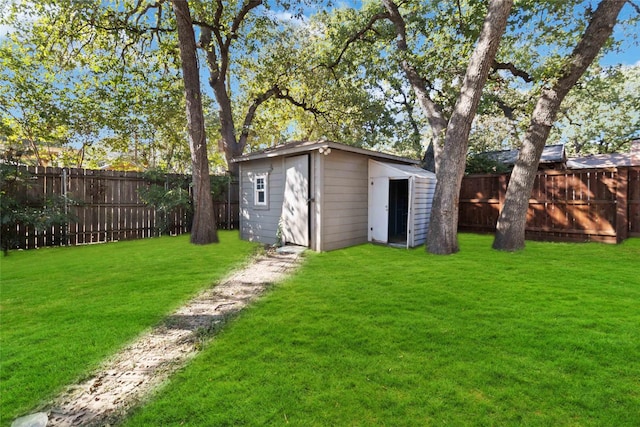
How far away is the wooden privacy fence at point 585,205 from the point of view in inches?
274

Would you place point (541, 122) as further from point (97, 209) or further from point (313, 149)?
point (97, 209)

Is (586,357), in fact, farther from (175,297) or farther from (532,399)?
(175,297)

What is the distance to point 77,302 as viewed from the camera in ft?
11.9

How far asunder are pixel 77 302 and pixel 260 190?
5.00 metres

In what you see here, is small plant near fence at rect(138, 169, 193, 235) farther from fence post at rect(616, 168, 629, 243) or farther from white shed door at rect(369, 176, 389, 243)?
fence post at rect(616, 168, 629, 243)

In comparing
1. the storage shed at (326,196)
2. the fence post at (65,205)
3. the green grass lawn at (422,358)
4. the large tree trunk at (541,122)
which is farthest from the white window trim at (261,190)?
the large tree trunk at (541,122)

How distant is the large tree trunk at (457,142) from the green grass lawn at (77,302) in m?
4.27

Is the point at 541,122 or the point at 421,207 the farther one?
the point at 421,207

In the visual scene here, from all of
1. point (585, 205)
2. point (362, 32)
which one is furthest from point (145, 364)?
point (362, 32)

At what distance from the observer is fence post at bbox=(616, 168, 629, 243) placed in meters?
6.82

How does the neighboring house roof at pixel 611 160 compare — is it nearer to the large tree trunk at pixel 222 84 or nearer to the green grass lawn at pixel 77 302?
the large tree trunk at pixel 222 84

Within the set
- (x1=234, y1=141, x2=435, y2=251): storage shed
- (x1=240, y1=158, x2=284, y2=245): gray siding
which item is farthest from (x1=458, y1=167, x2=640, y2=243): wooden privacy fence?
(x1=240, y1=158, x2=284, y2=245): gray siding

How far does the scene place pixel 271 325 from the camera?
2990 millimetres

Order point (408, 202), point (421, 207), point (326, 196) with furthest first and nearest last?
point (408, 202) < point (421, 207) < point (326, 196)
